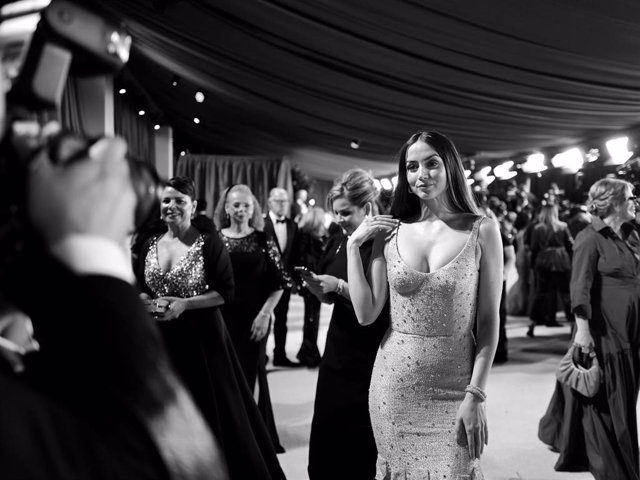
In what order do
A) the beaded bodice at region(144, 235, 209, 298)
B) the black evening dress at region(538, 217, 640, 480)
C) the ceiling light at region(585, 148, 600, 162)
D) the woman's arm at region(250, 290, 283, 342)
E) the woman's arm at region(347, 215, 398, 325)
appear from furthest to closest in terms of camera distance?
the ceiling light at region(585, 148, 600, 162) → the woman's arm at region(250, 290, 283, 342) → the black evening dress at region(538, 217, 640, 480) → the beaded bodice at region(144, 235, 209, 298) → the woman's arm at region(347, 215, 398, 325)

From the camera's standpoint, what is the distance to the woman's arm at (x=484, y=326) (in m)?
1.49

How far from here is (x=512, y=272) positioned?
4887mm

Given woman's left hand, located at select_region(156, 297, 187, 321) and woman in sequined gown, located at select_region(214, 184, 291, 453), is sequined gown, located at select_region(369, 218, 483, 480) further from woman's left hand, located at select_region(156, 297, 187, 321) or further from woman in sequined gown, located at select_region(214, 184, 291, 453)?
woman in sequined gown, located at select_region(214, 184, 291, 453)

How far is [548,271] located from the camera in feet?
21.0

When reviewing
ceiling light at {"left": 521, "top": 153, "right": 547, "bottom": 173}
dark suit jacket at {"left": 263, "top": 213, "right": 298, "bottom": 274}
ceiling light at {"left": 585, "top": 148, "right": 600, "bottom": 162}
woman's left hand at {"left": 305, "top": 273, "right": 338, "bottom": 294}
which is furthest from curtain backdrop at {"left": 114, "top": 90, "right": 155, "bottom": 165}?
ceiling light at {"left": 521, "top": 153, "right": 547, "bottom": 173}

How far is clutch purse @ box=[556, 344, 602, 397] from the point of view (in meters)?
2.60

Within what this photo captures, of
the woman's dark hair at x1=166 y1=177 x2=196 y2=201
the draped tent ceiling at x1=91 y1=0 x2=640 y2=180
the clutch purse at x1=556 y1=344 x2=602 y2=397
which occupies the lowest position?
the clutch purse at x1=556 y1=344 x2=602 y2=397

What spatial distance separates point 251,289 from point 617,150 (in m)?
5.62

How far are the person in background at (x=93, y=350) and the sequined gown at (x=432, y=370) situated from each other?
1.28 m

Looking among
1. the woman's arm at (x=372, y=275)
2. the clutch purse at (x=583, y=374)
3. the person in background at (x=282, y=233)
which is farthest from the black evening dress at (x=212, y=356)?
Result: the person in background at (x=282, y=233)

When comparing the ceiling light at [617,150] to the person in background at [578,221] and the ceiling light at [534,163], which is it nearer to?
the person in background at [578,221]

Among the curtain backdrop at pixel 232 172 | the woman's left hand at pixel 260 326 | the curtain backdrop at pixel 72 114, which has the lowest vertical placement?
the woman's left hand at pixel 260 326

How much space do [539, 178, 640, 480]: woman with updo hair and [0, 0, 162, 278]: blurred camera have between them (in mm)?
2647

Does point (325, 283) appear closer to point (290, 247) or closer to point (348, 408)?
point (348, 408)
